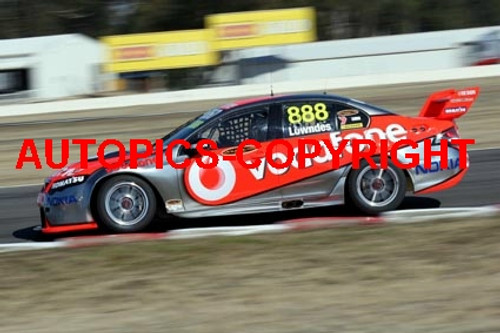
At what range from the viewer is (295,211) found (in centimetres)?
993

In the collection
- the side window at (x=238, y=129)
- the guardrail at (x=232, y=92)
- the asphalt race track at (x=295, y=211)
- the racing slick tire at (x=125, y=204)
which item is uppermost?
the guardrail at (x=232, y=92)

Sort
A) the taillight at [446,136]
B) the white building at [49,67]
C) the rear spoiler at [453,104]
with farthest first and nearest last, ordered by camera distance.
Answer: the white building at [49,67], the rear spoiler at [453,104], the taillight at [446,136]

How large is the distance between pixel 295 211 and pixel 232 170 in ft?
4.34

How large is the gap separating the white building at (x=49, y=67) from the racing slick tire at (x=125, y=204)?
28.0 meters

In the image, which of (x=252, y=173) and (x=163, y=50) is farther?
(x=163, y=50)

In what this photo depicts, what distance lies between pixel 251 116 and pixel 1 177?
26.4 ft

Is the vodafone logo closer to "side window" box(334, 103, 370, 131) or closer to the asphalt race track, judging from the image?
the asphalt race track

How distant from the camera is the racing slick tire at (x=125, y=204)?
348 inches

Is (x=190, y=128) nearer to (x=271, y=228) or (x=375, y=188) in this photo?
(x=271, y=228)

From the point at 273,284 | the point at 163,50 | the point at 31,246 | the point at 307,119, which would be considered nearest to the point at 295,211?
the point at 307,119

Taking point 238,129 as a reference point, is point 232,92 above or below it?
above

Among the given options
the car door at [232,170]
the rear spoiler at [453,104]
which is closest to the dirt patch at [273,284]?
the car door at [232,170]

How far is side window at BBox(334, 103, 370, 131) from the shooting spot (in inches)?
360

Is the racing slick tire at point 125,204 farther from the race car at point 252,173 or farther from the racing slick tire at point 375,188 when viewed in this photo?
the racing slick tire at point 375,188
